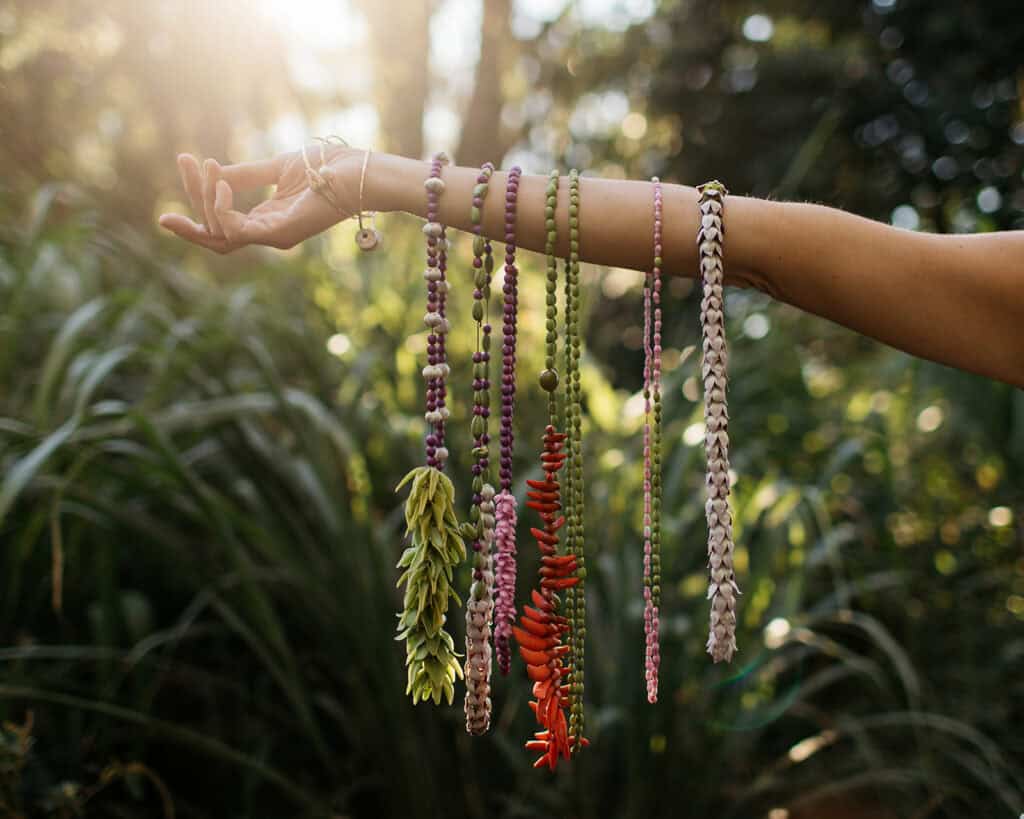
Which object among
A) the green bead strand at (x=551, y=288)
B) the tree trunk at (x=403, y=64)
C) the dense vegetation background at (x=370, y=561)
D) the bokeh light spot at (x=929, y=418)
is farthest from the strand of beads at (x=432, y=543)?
the tree trunk at (x=403, y=64)

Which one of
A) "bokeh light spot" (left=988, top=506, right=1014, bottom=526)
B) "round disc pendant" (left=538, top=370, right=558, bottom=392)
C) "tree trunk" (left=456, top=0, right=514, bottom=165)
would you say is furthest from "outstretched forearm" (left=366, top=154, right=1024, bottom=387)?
"tree trunk" (left=456, top=0, right=514, bottom=165)

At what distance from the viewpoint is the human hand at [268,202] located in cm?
89

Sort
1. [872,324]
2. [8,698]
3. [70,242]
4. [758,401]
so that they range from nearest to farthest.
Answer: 1. [872,324]
2. [8,698]
3. [70,242]
4. [758,401]

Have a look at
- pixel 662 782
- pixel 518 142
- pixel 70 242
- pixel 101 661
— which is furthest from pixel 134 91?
pixel 662 782

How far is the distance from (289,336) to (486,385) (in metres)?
1.29

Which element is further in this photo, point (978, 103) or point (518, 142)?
point (518, 142)

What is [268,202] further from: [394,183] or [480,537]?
[480,537]

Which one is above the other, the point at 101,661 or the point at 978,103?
the point at 978,103

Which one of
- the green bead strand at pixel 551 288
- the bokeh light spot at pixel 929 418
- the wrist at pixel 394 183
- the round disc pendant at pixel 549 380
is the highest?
the bokeh light spot at pixel 929 418

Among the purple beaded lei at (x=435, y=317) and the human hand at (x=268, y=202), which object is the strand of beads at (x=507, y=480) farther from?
the human hand at (x=268, y=202)

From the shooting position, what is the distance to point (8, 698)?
4.50 feet

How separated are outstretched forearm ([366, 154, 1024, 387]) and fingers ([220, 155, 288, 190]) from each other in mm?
129

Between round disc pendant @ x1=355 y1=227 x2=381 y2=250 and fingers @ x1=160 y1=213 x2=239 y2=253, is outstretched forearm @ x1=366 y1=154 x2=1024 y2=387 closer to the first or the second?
round disc pendant @ x1=355 y1=227 x2=381 y2=250

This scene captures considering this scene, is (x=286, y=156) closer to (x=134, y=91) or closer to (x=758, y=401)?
(x=758, y=401)
